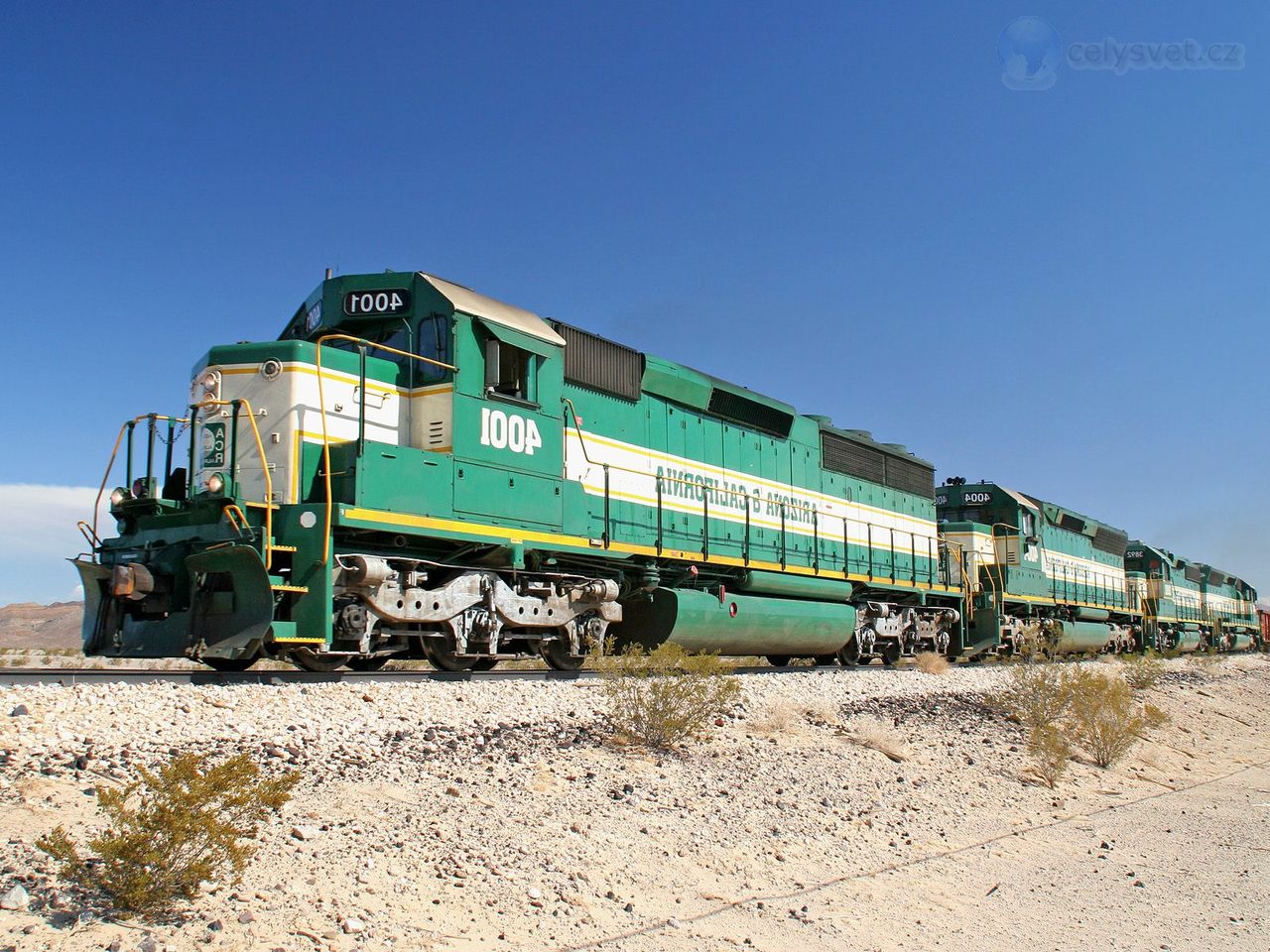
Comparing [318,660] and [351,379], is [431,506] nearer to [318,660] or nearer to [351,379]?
[351,379]

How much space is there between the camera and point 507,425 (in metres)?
9.83

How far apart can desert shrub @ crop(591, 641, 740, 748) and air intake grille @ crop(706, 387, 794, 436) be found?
6.28 m

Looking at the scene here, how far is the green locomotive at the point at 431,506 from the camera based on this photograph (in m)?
8.04

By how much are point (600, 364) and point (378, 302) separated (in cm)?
301

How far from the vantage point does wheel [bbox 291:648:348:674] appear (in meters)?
8.89

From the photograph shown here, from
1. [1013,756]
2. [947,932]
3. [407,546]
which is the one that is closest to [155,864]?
[947,932]

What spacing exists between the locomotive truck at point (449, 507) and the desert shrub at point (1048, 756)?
403cm

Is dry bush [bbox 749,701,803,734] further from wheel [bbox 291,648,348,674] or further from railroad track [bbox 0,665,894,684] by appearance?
wheel [bbox 291,648,348,674]

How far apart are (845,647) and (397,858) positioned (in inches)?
493

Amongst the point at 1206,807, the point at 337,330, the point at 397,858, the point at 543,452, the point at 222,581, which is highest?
the point at 337,330

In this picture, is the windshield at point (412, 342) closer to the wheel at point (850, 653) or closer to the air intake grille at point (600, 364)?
the air intake grille at point (600, 364)

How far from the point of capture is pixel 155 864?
12.7ft

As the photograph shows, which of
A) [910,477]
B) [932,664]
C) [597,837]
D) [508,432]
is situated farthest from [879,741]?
[910,477]

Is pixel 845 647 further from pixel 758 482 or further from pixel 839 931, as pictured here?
pixel 839 931
